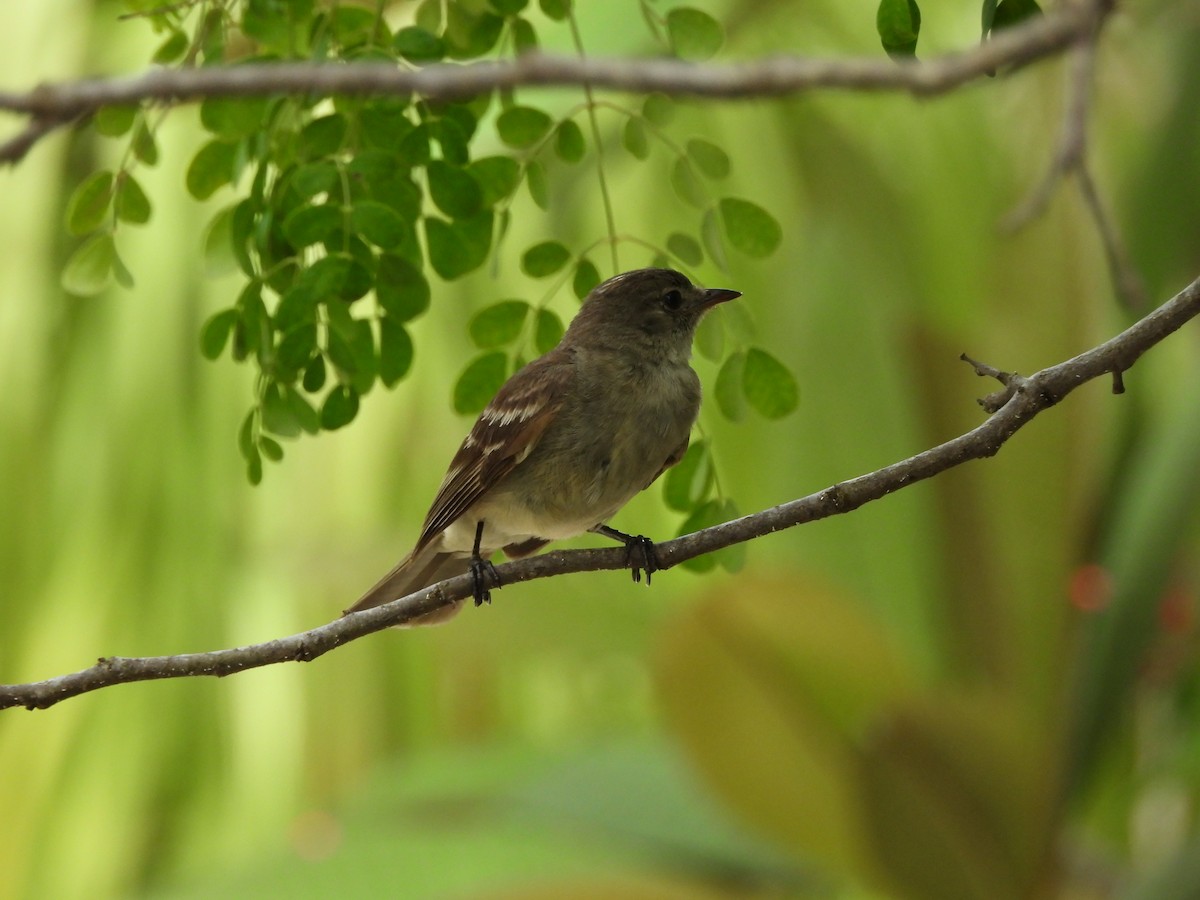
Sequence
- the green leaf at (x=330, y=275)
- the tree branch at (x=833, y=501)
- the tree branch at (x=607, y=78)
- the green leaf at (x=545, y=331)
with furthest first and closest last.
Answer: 1. the green leaf at (x=545, y=331)
2. the green leaf at (x=330, y=275)
3. the tree branch at (x=833, y=501)
4. the tree branch at (x=607, y=78)

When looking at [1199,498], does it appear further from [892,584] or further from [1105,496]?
[892,584]

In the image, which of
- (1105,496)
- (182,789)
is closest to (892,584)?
(1105,496)

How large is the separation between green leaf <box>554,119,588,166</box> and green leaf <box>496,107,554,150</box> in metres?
0.14

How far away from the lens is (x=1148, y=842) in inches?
217

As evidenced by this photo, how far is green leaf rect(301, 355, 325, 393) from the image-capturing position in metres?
2.52

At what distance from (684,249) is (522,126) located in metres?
0.45

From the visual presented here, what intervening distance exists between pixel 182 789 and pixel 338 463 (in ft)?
6.24

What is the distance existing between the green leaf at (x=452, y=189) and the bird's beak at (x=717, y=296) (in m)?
0.77

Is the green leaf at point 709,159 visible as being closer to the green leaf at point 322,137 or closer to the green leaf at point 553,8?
the green leaf at point 553,8

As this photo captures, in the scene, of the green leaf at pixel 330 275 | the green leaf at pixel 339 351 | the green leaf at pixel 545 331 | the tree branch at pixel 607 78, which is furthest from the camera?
the green leaf at pixel 545 331

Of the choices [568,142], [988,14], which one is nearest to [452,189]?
[568,142]

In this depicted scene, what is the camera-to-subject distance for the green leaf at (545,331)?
2852mm

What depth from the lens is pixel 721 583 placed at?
461cm

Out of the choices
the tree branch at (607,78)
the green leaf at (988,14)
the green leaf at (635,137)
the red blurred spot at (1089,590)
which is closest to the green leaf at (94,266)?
the green leaf at (635,137)
